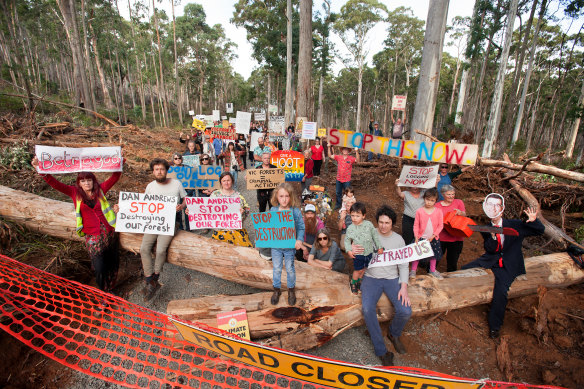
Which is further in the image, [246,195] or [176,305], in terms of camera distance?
[246,195]

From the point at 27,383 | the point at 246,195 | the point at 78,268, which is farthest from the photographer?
the point at 246,195

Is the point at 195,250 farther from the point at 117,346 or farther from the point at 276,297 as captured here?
the point at 276,297

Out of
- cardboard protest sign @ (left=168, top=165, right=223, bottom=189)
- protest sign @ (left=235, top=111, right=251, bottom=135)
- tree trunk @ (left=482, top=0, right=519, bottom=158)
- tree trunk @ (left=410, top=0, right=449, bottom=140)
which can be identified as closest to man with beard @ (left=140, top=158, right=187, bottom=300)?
cardboard protest sign @ (left=168, top=165, right=223, bottom=189)

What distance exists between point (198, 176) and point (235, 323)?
3350 mm

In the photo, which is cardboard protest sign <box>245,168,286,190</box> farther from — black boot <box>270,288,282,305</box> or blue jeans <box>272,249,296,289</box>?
black boot <box>270,288,282,305</box>

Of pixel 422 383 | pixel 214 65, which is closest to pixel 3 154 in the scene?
pixel 422 383

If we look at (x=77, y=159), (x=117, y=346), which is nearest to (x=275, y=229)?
(x=117, y=346)

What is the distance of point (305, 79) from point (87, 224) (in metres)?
10.5

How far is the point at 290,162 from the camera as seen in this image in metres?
6.41

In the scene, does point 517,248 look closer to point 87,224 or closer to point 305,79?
point 87,224

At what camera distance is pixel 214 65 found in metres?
37.2

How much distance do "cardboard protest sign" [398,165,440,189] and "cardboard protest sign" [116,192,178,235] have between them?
157 inches

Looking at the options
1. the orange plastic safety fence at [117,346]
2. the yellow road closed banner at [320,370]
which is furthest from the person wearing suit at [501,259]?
the yellow road closed banner at [320,370]

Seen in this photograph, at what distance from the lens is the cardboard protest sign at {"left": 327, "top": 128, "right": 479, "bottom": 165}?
5516 mm
